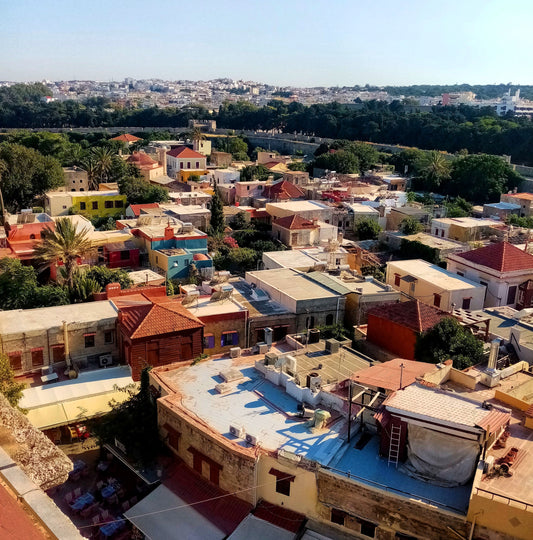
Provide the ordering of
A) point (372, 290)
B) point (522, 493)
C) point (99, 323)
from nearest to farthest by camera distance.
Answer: point (522, 493), point (99, 323), point (372, 290)

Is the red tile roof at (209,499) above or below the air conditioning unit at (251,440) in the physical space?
below

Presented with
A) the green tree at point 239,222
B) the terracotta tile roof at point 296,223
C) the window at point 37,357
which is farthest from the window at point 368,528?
the green tree at point 239,222

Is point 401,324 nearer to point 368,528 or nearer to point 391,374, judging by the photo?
point 391,374

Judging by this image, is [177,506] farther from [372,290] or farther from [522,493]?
[372,290]

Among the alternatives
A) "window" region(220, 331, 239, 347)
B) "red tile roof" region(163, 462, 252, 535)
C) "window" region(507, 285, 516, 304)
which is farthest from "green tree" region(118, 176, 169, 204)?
"red tile roof" region(163, 462, 252, 535)

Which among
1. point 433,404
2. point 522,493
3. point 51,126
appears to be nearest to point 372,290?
point 433,404

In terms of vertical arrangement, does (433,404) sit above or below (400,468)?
above

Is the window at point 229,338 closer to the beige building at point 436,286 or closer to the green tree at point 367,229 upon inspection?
the beige building at point 436,286
